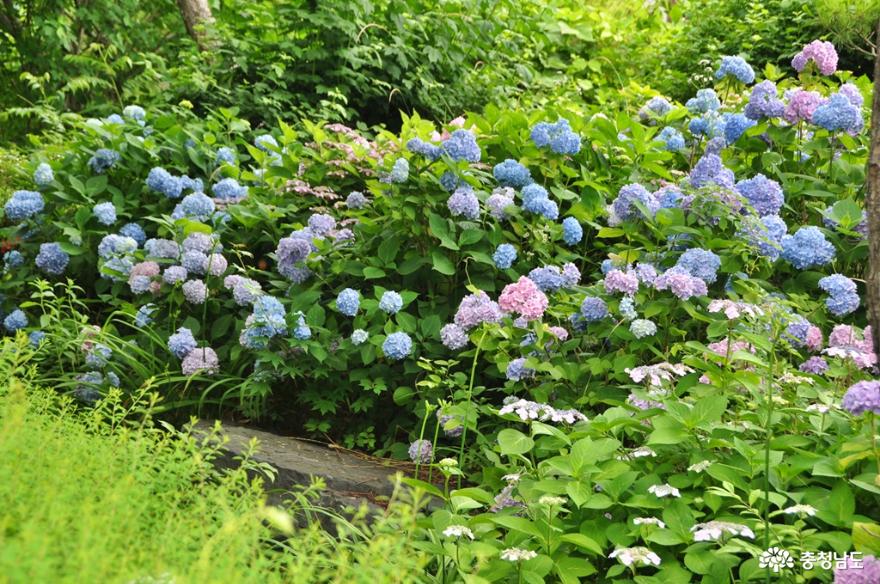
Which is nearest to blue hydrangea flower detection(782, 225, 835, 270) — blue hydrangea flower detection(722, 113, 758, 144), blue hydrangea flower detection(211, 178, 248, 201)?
blue hydrangea flower detection(722, 113, 758, 144)

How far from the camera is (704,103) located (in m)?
3.84

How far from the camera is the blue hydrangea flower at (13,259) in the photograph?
4160 millimetres

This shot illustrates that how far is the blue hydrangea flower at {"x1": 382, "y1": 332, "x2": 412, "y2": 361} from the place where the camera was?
3.21m

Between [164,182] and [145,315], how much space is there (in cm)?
74

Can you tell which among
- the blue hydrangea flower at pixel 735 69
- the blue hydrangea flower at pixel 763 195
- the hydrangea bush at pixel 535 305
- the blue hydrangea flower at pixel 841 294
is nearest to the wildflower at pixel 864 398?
the hydrangea bush at pixel 535 305

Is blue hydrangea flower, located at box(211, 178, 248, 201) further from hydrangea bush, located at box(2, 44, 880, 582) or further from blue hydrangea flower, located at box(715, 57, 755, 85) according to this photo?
blue hydrangea flower, located at box(715, 57, 755, 85)

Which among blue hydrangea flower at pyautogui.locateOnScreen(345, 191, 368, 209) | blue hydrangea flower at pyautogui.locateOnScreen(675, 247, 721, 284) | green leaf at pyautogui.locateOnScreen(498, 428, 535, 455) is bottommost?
green leaf at pyautogui.locateOnScreen(498, 428, 535, 455)

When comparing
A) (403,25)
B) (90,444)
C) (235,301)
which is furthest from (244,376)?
(403,25)

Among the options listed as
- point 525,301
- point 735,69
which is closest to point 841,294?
point 525,301

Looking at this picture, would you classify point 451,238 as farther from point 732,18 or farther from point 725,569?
point 732,18

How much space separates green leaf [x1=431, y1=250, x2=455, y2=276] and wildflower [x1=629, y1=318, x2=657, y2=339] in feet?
2.78

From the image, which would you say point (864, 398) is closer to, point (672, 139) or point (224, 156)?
point (672, 139)

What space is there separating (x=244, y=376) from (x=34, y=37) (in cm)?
600

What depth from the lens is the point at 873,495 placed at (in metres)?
2.09
